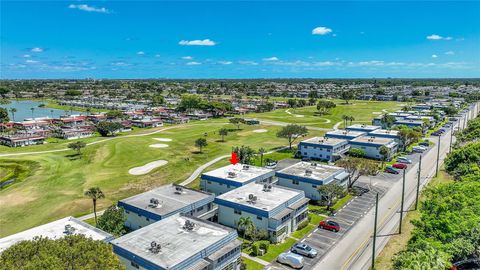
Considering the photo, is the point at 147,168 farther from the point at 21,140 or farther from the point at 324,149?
the point at 21,140

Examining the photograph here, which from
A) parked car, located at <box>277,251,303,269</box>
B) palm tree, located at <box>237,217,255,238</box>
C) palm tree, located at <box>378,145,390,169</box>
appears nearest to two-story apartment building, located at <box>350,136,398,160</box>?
palm tree, located at <box>378,145,390,169</box>

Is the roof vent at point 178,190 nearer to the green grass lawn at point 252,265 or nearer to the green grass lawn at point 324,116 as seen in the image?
the green grass lawn at point 252,265

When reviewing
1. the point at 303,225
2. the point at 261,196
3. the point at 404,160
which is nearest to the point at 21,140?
the point at 261,196

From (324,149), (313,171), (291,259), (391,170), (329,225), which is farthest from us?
(324,149)

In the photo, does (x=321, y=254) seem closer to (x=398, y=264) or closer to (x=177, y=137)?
(x=398, y=264)

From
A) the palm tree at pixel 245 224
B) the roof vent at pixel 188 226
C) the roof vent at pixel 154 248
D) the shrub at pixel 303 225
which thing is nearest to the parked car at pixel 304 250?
the palm tree at pixel 245 224

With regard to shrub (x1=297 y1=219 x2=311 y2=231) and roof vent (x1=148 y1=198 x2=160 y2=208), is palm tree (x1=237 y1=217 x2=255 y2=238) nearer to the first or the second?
shrub (x1=297 y1=219 x2=311 y2=231)

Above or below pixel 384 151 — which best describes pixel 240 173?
above
